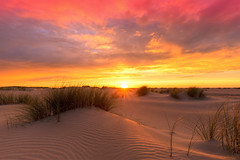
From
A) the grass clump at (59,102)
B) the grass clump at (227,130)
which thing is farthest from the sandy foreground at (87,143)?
the grass clump at (59,102)

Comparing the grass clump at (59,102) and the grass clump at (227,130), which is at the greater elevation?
the grass clump at (59,102)

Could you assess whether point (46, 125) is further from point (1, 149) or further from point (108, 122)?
point (108, 122)

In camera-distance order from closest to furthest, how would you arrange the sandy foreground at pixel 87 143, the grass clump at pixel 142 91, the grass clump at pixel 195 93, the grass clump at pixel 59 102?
the sandy foreground at pixel 87 143 → the grass clump at pixel 59 102 → the grass clump at pixel 195 93 → the grass clump at pixel 142 91

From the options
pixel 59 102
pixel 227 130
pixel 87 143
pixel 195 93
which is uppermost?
pixel 59 102

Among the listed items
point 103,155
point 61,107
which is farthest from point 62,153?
point 61,107

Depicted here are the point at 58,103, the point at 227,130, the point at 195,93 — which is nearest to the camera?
the point at 227,130

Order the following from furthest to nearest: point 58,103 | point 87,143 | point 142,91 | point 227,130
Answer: point 142,91
point 58,103
point 227,130
point 87,143

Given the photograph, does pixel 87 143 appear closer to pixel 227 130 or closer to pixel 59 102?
pixel 59 102

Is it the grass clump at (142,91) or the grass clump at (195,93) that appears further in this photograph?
the grass clump at (142,91)

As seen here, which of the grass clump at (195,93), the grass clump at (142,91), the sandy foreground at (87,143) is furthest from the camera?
the grass clump at (142,91)

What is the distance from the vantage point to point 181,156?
2600 mm

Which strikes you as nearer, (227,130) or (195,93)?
(227,130)

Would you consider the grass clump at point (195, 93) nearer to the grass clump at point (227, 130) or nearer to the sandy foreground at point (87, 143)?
the grass clump at point (227, 130)

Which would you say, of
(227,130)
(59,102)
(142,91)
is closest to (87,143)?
(59,102)
